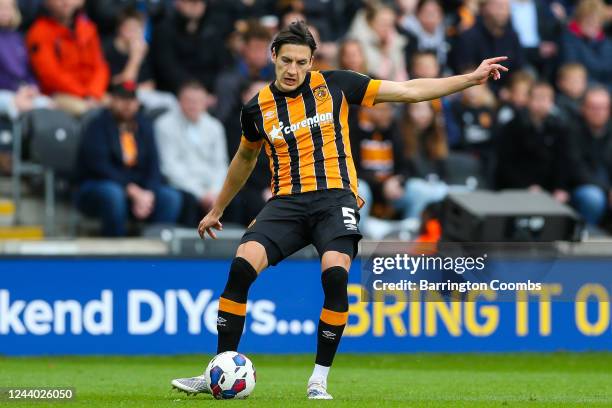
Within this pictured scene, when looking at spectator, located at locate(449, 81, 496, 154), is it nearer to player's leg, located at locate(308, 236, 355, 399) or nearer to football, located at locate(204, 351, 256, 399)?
player's leg, located at locate(308, 236, 355, 399)

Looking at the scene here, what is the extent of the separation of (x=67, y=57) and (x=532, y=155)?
220 inches

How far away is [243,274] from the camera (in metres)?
8.22

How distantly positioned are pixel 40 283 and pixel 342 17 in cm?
639

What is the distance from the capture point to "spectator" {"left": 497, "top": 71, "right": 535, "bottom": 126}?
55.9ft

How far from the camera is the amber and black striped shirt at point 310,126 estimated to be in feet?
27.8

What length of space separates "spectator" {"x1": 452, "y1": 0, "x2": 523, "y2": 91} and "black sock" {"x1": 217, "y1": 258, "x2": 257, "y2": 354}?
9.72 metres

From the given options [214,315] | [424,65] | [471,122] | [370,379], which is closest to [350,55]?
[424,65]

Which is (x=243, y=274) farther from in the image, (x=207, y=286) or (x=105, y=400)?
(x=207, y=286)

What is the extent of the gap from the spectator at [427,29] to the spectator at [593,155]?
2024 millimetres

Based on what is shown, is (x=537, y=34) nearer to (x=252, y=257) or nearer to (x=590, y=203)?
(x=590, y=203)

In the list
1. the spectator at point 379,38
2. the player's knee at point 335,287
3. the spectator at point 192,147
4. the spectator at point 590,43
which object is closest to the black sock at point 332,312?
the player's knee at point 335,287

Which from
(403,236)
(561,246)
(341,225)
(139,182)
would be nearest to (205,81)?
(139,182)

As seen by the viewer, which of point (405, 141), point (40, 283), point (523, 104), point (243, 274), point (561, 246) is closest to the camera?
point (243, 274)

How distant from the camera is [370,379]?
1058 centimetres
